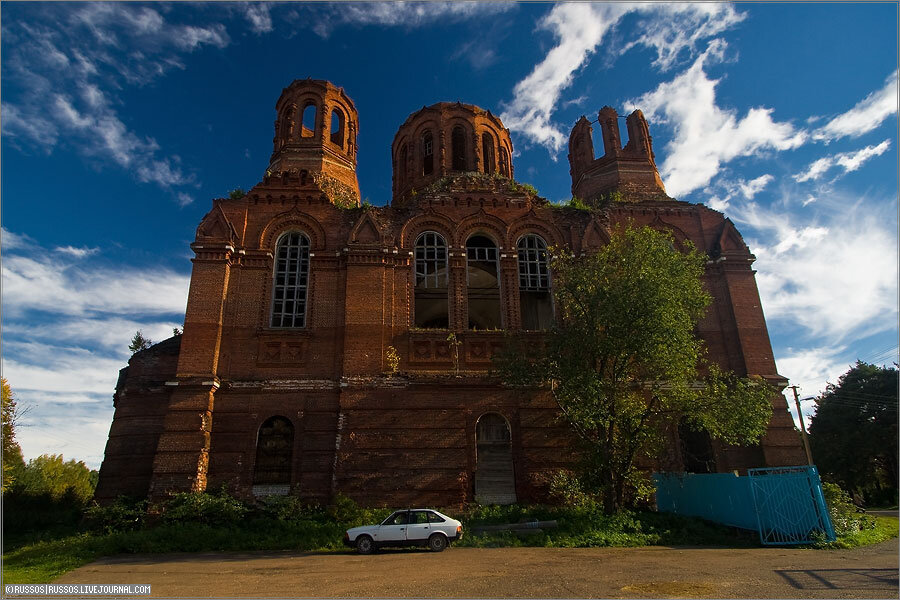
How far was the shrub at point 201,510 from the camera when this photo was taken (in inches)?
535

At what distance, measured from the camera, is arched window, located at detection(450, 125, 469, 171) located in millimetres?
23812

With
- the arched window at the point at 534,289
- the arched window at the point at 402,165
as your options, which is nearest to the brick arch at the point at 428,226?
the arched window at the point at 534,289

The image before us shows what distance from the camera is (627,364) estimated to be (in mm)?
13250

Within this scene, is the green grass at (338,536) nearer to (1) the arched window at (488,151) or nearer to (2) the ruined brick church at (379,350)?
(2) the ruined brick church at (379,350)

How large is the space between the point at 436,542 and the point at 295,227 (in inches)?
Answer: 443

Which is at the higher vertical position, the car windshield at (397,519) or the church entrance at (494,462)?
the church entrance at (494,462)

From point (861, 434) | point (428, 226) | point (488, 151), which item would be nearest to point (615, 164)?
point (488, 151)

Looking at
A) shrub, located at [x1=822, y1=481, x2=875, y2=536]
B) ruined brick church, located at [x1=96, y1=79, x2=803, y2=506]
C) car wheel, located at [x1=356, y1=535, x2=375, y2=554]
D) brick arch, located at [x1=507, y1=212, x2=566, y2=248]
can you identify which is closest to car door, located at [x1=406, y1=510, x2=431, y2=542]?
car wheel, located at [x1=356, y1=535, x2=375, y2=554]

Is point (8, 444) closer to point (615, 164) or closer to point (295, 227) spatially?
point (295, 227)

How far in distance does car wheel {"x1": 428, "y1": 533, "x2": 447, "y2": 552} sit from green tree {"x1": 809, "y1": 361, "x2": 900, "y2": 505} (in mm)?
31105

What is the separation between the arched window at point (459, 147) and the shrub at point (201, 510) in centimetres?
1612

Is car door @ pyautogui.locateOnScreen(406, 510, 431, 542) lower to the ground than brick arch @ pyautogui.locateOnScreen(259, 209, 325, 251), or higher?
lower

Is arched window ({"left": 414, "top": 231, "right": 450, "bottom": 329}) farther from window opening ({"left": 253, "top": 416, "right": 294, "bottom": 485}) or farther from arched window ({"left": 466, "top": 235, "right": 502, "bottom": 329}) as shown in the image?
window opening ({"left": 253, "top": 416, "right": 294, "bottom": 485})

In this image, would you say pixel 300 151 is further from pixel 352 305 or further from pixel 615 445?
pixel 615 445
